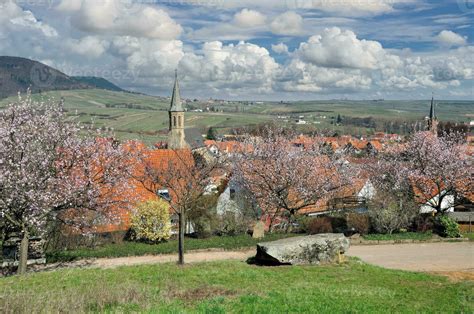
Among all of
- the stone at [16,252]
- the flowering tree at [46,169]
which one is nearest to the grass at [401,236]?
the flowering tree at [46,169]

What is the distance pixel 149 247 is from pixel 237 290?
14.4 metres

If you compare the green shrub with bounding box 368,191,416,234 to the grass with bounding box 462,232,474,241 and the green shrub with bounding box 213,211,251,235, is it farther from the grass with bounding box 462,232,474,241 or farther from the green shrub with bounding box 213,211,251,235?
the green shrub with bounding box 213,211,251,235

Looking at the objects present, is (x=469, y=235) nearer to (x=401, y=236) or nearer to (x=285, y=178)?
(x=401, y=236)

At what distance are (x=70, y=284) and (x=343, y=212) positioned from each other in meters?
25.3

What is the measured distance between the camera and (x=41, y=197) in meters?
19.0

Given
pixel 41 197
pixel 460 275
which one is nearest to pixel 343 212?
pixel 460 275

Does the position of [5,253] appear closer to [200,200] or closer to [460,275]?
[200,200]

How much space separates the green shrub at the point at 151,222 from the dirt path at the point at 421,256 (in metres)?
11.7

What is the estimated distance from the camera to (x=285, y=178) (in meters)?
34.7

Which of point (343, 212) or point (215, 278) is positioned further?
point (343, 212)

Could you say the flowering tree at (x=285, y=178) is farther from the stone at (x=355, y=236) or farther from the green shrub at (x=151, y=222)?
the green shrub at (x=151, y=222)

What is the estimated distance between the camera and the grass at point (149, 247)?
Answer: 83.6 feet

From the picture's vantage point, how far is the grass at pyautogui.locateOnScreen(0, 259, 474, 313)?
428 inches

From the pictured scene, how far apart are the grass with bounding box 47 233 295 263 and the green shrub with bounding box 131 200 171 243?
2.34 ft
